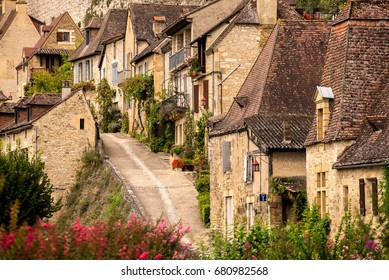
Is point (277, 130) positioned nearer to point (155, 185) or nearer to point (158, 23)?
point (155, 185)

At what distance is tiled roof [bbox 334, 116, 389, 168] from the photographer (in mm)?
35688

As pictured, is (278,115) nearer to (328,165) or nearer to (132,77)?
(328,165)

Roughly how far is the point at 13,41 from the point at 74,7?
4182cm

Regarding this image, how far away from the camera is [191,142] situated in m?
64.1

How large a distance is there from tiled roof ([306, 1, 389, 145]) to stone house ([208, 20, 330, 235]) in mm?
4525

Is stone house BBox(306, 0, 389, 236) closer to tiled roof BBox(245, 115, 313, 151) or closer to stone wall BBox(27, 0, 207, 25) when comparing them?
tiled roof BBox(245, 115, 313, 151)

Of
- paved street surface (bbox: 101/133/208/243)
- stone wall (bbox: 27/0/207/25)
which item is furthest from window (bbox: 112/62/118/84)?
stone wall (bbox: 27/0/207/25)

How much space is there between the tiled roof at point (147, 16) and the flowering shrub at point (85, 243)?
53682mm

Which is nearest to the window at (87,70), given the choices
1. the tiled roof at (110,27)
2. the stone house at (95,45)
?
the stone house at (95,45)

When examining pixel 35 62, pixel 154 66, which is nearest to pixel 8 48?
pixel 35 62

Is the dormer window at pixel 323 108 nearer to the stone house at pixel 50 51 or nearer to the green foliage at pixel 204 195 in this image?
the green foliage at pixel 204 195

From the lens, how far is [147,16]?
82.9 metres

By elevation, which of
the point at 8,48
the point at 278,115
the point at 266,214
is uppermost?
the point at 8,48

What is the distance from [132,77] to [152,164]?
571 inches
